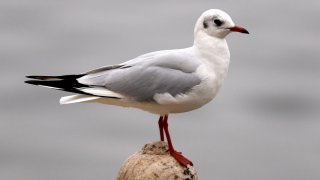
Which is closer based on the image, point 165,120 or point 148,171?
point 148,171

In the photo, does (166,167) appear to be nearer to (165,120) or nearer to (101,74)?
(165,120)

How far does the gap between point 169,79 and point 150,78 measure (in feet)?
0.64

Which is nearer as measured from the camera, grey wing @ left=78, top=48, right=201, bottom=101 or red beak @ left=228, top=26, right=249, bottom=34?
red beak @ left=228, top=26, right=249, bottom=34

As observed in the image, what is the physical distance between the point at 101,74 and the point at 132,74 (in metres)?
0.35

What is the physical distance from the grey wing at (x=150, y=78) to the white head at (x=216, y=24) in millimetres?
343

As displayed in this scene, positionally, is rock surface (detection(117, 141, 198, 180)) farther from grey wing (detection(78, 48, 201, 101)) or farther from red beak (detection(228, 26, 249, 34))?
red beak (detection(228, 26, 249, 34))

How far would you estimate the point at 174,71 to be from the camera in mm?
7543

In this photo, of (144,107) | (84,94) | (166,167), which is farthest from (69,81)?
(166,167)

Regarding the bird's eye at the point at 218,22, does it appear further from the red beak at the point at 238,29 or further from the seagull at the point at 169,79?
the red beak at the point at 238,29

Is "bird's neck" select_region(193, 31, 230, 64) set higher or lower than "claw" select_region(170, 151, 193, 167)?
higher

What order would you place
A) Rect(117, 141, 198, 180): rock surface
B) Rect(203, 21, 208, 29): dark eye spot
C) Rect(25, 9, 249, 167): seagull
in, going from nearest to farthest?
Rect(117, 141, 198, 180): rock surface
Rect(25, 9, 249, 167): seagull
Rect(203, 21, 208, 29): dark eye spot

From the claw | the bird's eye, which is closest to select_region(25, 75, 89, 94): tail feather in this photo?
the claw

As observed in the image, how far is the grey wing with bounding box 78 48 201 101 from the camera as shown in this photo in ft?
24.7

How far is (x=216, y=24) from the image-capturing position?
24.6 ft
